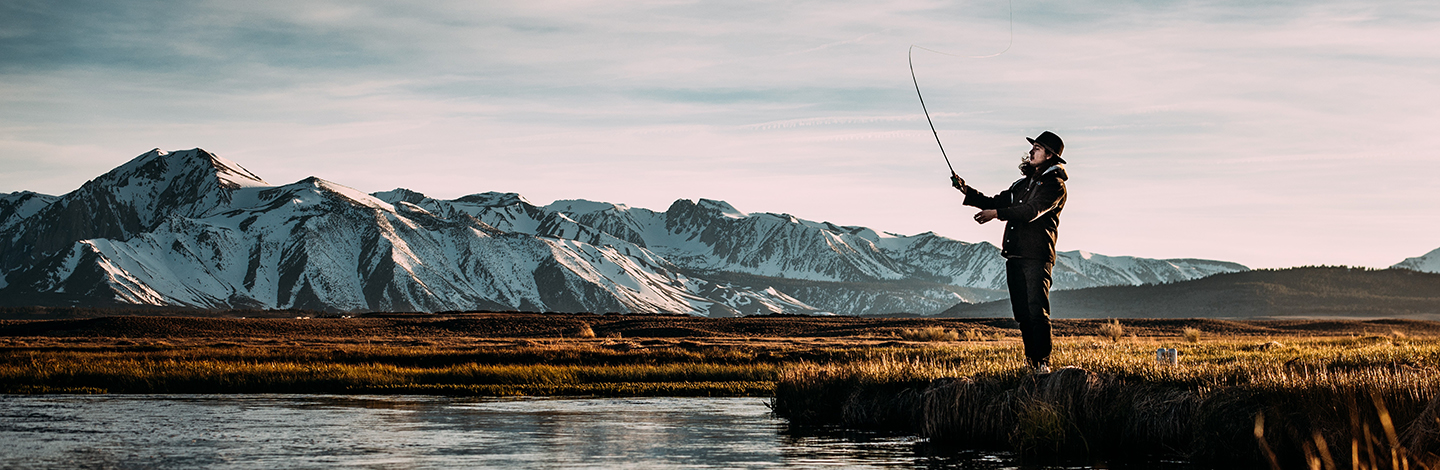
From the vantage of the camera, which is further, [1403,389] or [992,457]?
[992,457]

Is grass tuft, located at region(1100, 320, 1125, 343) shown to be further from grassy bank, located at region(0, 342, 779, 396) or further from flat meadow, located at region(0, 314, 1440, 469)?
grassy bank, located at region(0, 342, 779, 396)

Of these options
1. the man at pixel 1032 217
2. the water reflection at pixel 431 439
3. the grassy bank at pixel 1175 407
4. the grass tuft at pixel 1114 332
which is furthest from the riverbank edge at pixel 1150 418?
the grass tuft at pixel 1114 332

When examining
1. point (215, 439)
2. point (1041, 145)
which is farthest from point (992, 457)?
A: point (215, 439)

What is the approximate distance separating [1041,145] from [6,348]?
60.9 m

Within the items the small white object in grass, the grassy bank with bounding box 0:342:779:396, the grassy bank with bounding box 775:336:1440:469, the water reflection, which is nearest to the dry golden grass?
the grassy bank with bounding box 0:342:779:396

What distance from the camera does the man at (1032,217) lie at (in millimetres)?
18469

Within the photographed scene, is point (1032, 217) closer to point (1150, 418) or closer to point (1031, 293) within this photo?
point (1031, 293)

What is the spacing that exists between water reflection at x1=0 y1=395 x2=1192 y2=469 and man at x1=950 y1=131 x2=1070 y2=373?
249cm

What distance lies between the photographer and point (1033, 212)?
1827 centimetres

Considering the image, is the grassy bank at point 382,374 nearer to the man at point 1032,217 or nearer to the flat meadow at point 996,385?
the flat meadow at point 996,385

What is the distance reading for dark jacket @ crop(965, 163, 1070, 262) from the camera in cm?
→ 1836

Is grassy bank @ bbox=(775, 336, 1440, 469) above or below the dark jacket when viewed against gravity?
below

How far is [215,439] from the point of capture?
21109 millimetres

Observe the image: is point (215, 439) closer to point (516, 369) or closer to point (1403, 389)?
point (1403, 389)
